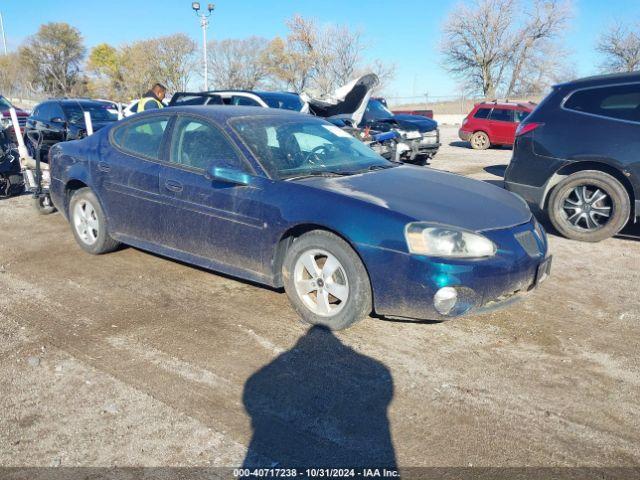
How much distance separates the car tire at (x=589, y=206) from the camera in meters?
6.02

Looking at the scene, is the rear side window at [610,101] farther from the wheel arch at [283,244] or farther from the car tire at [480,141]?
the car tire at [480,141]

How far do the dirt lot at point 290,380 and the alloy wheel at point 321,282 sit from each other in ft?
0.67

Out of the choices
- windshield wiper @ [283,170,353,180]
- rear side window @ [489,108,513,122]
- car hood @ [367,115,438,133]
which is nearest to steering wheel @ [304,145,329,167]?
windshield wiper @ [283,170,353,180]

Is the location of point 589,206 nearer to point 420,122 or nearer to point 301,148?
point 301,148

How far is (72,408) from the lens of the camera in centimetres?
293

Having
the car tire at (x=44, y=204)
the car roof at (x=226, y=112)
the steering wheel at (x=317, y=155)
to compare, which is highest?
the car roof at (x=226, y=112)

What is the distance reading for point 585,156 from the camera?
615cm

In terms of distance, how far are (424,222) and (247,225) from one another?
54.3 inches

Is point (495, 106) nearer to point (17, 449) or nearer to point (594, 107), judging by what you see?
point (594, 107)

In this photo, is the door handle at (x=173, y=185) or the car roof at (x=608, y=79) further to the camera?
the car roof at (x=608, y=79)

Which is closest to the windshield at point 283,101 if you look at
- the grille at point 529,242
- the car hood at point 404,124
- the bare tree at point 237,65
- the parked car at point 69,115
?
the car hood at point 404,124

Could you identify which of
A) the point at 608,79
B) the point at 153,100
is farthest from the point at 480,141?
the point at 608,79

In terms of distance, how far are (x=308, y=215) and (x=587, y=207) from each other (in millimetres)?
4069

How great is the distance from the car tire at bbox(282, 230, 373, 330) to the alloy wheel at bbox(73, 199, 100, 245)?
8.35ft
